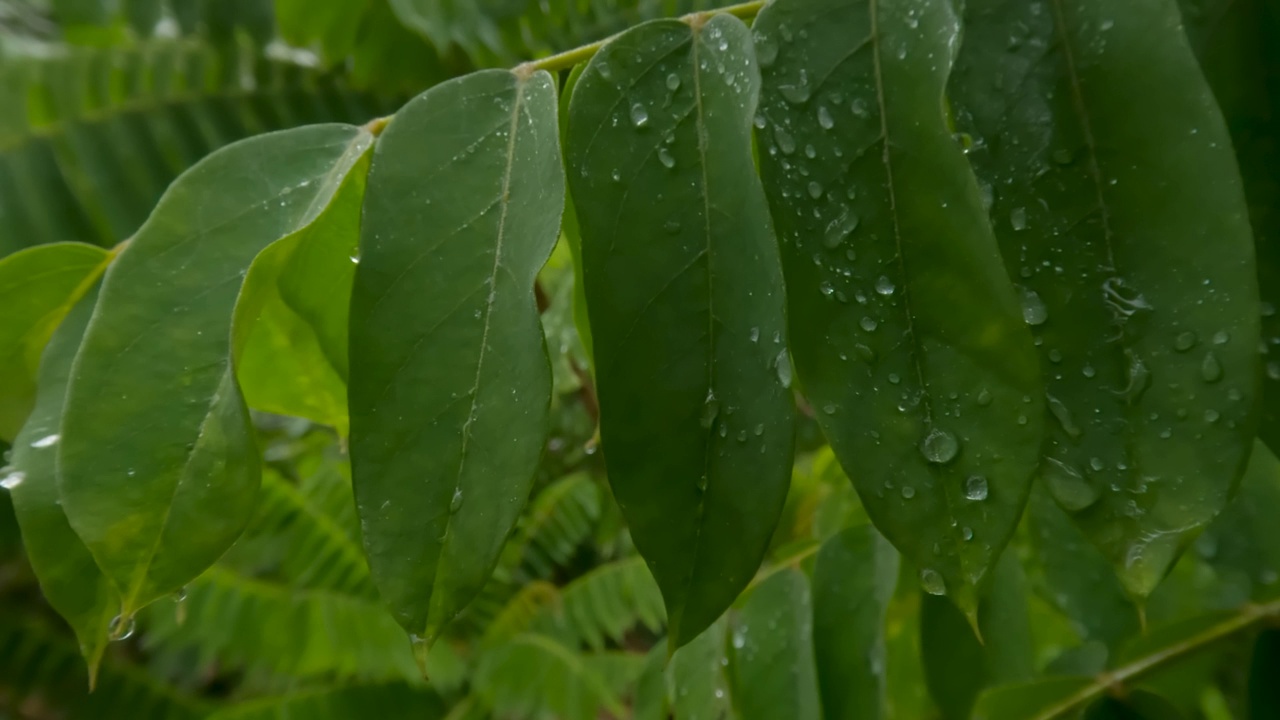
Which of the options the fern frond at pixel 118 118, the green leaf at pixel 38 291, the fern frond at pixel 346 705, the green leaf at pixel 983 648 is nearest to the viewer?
the green leaf at pixel 38 291

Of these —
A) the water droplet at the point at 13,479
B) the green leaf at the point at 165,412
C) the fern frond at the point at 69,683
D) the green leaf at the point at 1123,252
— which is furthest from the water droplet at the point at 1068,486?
the fern frond at the point at 69,683

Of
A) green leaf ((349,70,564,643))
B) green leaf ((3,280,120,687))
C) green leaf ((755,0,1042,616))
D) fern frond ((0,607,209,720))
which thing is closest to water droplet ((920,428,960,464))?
green leaf ((755,0,1042,616))

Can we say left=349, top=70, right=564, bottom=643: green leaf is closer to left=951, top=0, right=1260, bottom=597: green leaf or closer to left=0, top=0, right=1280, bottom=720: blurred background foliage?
left=951, top=0, right=1260, bottom=597: green leaf

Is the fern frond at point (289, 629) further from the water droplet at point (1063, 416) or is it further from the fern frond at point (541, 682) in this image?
the water droplet at point (1063, 416)

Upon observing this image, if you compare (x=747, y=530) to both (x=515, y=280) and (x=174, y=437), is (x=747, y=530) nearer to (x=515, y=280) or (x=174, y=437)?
(x=515, y=280)

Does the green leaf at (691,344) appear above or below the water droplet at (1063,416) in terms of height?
above

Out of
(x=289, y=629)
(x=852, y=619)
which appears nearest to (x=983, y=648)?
(x=852, y=619)

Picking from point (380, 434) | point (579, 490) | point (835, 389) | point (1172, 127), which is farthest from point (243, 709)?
point (1172, 127)
